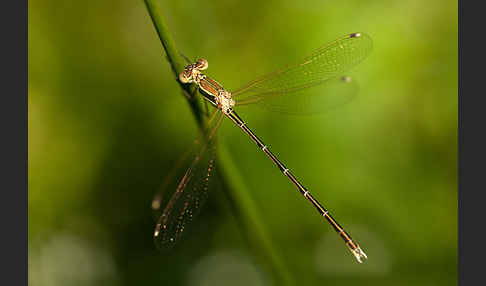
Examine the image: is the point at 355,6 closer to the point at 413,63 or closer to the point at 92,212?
the point at 413,63

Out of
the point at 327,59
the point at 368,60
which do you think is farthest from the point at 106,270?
the point at 368,60

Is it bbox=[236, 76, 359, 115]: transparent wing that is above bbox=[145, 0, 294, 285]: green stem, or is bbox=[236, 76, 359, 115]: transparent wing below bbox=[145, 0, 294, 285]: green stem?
above

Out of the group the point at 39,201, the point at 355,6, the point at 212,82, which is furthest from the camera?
the point at 355,6

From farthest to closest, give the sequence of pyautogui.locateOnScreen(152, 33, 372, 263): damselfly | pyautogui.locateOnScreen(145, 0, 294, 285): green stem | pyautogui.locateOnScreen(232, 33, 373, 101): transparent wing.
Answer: pyautogui.locateOnScreen(232, 33, 373, 101): transparent wing < pyautogui.locateOnScreen(152, 33, 372, 263): damselfly < pyautogui.locateOnScreen(145, 0, 294, 285): green stem

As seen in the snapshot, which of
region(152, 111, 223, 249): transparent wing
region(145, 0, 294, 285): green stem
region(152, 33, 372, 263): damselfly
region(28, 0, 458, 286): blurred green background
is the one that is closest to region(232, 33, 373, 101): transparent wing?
region(152, 33, 372, 263): damselfly

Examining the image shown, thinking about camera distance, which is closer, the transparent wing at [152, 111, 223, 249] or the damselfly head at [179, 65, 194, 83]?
the damselfly head at [179, 65, 194, 83]

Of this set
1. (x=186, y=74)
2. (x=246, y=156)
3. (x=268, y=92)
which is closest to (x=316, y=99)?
(x=268, y=92)

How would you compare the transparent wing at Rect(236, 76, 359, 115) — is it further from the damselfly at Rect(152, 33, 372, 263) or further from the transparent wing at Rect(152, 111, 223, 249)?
the transparent wing at Rect(152, 111, 223, 249)
